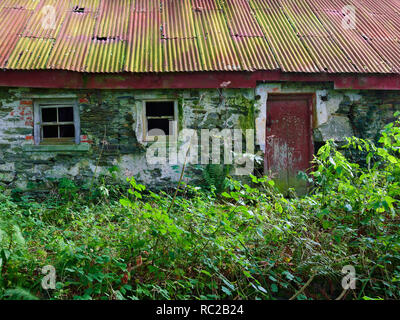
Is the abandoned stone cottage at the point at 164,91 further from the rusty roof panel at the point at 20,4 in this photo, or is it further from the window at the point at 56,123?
the rusty roof panel at the point at 20,4

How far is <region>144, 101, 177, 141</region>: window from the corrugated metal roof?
2.86 feet

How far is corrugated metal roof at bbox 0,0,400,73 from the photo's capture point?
673 cm

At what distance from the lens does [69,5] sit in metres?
8.25

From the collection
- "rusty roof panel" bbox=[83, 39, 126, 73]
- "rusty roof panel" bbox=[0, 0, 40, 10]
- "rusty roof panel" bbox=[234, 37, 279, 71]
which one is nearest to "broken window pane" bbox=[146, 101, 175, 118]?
"rusty roof panel" bbox=[83, 39, 126, 73]

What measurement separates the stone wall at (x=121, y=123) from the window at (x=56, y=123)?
0.56 feet

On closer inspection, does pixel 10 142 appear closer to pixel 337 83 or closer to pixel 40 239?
pixel 40 239

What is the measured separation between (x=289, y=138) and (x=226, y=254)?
14.0 feet

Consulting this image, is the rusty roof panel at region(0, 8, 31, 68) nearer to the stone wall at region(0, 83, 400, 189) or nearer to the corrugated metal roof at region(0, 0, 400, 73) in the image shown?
the corrugated metal roof at region(0, 0, 400, 73)

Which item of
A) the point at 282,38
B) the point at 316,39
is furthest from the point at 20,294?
the point at 316,39

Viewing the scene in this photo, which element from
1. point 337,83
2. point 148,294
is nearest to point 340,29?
point 337,83

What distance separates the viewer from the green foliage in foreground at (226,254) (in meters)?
3.26

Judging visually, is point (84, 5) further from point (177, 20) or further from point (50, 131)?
point (50, 131)
